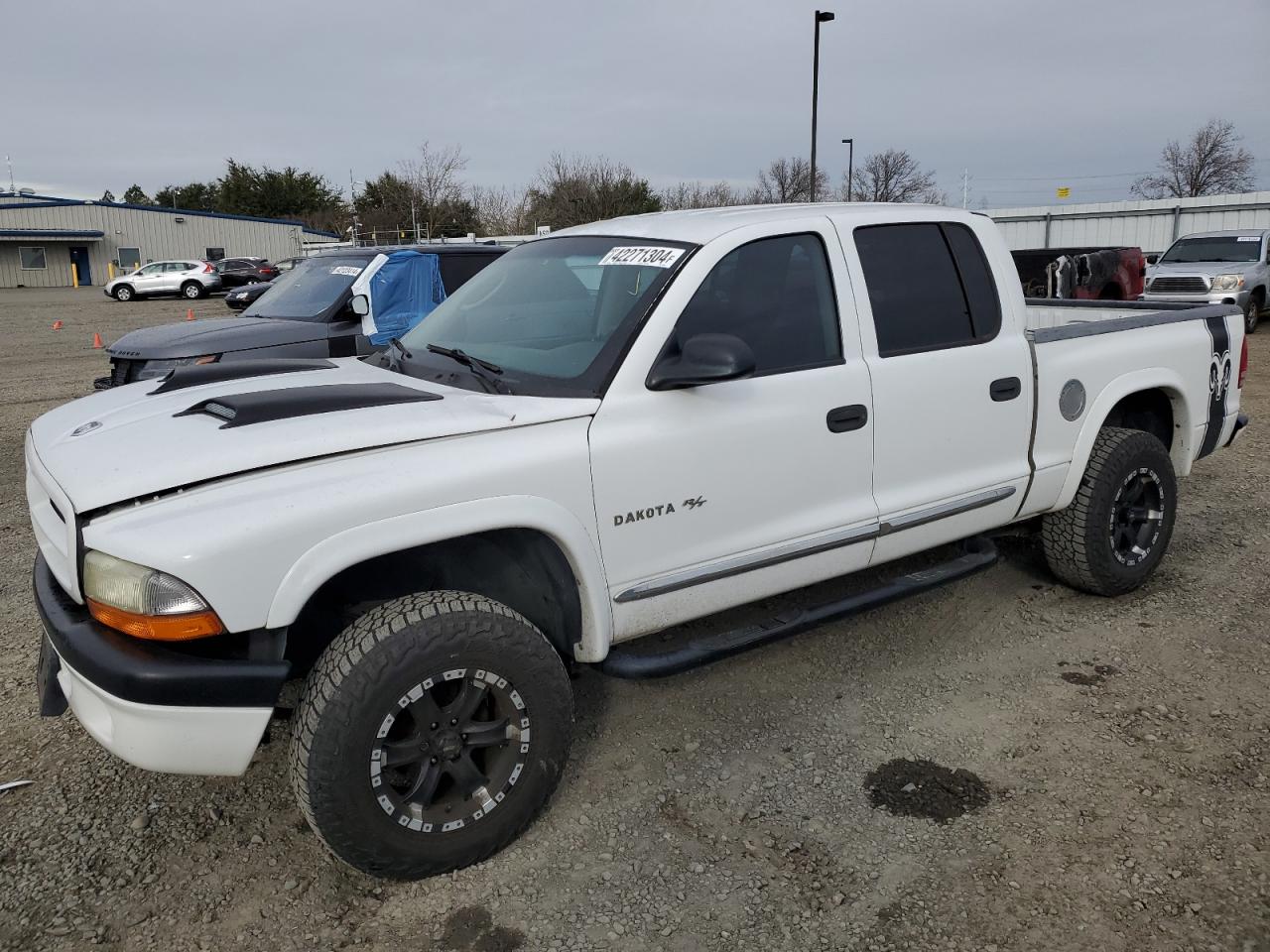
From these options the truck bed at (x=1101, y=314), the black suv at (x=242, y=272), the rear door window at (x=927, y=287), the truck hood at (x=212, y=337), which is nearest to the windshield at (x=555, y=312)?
the rear door window at (x=927, y=287)

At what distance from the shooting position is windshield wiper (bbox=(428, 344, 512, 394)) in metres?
3.26

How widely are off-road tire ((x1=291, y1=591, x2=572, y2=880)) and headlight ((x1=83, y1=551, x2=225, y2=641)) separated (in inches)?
14.0

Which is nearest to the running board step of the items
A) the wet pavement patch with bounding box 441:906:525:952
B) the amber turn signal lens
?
the wet pavement patch with bounding box 441:906:525:952

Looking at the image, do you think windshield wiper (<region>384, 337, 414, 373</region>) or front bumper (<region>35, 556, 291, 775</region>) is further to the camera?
windshield wiper (<region>384, 337, 414, 373</region>)

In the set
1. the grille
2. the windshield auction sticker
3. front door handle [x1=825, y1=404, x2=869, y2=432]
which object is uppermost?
the windshield auction sticker

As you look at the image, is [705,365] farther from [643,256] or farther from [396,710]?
[396,710]

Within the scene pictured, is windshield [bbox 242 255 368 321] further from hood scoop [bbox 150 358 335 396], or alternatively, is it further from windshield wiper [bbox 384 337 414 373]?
windshield wiper [bbox 384 337 414 373]

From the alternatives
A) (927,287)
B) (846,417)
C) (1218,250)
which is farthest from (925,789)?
(1218,250)

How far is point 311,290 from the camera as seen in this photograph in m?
8.76

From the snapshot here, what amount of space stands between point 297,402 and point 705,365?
1.24m

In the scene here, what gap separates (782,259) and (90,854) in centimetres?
294

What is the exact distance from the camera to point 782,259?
3525 millimetres

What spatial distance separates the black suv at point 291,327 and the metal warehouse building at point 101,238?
47.4 metres

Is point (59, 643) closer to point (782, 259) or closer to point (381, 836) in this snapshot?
point (381, 836)
